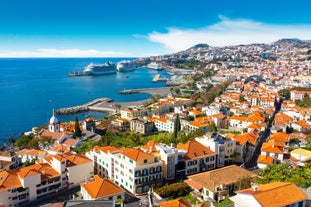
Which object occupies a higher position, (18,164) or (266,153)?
(266,153)

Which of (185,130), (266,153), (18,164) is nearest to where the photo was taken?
(266,153)

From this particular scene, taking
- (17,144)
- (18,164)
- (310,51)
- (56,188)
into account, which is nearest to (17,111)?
(17,144)

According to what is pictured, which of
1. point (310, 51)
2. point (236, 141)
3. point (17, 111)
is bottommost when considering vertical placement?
point (17, 111)

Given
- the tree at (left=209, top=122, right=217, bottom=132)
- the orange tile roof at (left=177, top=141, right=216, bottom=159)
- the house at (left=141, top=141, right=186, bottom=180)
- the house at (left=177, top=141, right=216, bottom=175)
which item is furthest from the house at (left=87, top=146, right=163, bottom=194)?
the tree at (left=209, top=122, right=217, bottom=132)

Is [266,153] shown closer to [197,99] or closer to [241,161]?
[241,161]

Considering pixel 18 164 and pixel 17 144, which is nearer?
pixel 18 164

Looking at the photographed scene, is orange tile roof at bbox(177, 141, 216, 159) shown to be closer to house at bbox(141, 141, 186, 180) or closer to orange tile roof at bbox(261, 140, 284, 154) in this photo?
house at bbox(141, 141, 186, 180)

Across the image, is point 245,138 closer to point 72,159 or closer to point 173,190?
point 173,190
